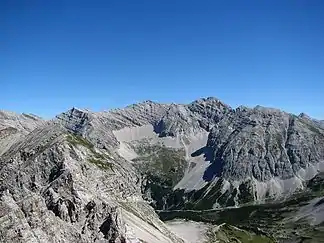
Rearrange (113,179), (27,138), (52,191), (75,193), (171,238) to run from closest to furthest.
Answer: (52,191) < (75,193) < (171,238) < (113,179) < (27,138)

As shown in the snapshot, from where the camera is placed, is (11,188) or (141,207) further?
(141,207)

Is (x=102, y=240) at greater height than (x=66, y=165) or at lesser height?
lesser

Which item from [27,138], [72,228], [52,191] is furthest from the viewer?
[27,138]

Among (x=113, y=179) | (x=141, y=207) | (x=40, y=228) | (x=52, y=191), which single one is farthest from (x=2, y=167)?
(x=40, y=228)

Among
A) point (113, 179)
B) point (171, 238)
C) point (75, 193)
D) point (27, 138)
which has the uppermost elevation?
point (27, 138)

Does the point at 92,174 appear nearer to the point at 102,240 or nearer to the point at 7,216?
the point at 102,240

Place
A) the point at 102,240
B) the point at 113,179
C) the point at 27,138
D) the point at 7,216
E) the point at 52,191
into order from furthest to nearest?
the point at 27,138
the point at 113,179
the point at 52,191
the point at 102,240
the point at 7,216

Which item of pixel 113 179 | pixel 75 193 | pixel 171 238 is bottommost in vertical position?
pixel 171 238

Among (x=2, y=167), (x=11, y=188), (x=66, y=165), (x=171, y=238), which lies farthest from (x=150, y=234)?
(x=2, y=167)

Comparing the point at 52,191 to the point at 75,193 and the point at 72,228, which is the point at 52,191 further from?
the point at 72,228
